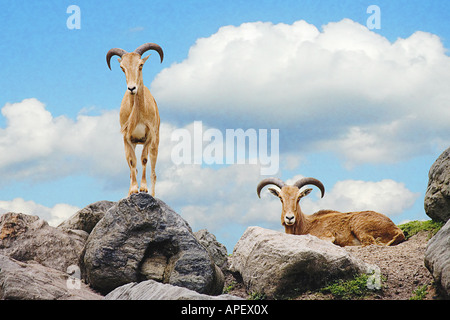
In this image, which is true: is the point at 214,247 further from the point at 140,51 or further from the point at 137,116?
the point at 140,51

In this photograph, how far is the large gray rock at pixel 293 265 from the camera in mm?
10703

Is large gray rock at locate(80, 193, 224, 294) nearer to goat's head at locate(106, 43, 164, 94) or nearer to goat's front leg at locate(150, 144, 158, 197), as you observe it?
goat's front leg at locate(150, 144, 158, 197)

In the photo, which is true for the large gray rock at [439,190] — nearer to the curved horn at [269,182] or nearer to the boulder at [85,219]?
the curved horn at [269,182]

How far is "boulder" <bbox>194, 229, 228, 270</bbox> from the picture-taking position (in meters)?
13.5

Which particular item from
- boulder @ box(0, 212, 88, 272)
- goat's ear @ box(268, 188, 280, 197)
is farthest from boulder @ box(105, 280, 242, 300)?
goat's ear @ box(268, 188, 280, 197)

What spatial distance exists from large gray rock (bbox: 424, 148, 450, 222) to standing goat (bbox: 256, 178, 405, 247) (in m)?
1.68

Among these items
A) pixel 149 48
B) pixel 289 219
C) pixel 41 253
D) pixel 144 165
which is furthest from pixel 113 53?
pixel 289 219

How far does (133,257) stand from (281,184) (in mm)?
6631

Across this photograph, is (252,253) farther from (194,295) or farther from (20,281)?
(20,281)

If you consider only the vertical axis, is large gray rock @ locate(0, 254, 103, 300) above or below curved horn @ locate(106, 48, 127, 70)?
below

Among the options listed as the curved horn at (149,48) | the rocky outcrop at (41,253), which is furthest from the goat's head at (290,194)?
the rocky outcrop at (41,253)

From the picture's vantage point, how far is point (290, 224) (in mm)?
15180

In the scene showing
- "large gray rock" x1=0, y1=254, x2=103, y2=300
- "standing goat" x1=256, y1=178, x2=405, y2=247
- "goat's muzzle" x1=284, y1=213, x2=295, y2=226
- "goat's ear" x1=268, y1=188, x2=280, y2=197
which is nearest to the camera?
"large gray rock" x1=0, y1=254, x2=103, y2=300
